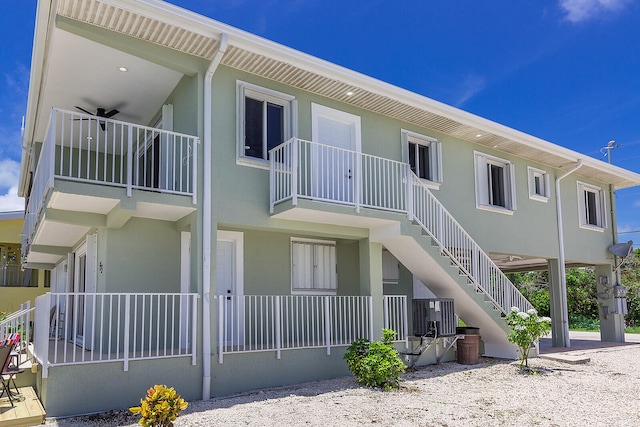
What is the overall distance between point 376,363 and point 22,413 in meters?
5.30

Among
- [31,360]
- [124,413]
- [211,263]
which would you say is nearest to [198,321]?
[211,263]

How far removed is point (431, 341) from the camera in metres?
11.9

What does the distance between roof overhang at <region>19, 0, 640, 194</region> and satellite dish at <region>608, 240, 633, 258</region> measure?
5155mm

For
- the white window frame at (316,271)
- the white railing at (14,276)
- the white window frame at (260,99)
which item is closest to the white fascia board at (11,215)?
the white railing at (14,276)

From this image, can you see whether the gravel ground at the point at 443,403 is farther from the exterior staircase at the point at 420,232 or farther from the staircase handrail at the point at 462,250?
the staircase handrail at the point at 462,250

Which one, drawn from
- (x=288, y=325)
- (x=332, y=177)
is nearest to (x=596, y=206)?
(x=332, y=177)

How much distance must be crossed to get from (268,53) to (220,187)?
2.49 metres

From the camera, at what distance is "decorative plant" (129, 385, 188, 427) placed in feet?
18.9

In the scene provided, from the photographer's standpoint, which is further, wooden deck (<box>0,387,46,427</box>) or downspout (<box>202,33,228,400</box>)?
downspout (<box>202,33,228,400</box>)

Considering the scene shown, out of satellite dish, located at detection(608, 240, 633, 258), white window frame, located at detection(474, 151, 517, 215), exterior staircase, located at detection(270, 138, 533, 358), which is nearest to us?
exterior staircase, located at detection(270, 138, 533, 358)

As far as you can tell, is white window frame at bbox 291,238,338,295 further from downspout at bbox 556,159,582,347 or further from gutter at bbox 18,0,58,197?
downspout at bbox 556,159,582,347

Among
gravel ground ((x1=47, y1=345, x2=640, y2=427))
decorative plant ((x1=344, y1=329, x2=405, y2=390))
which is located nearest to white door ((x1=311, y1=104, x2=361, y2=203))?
decorative plant ((x1=344, y1=329, x2=405, y2=390))

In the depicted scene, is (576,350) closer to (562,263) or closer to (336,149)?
(562,263)

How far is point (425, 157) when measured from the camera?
1372 cm
